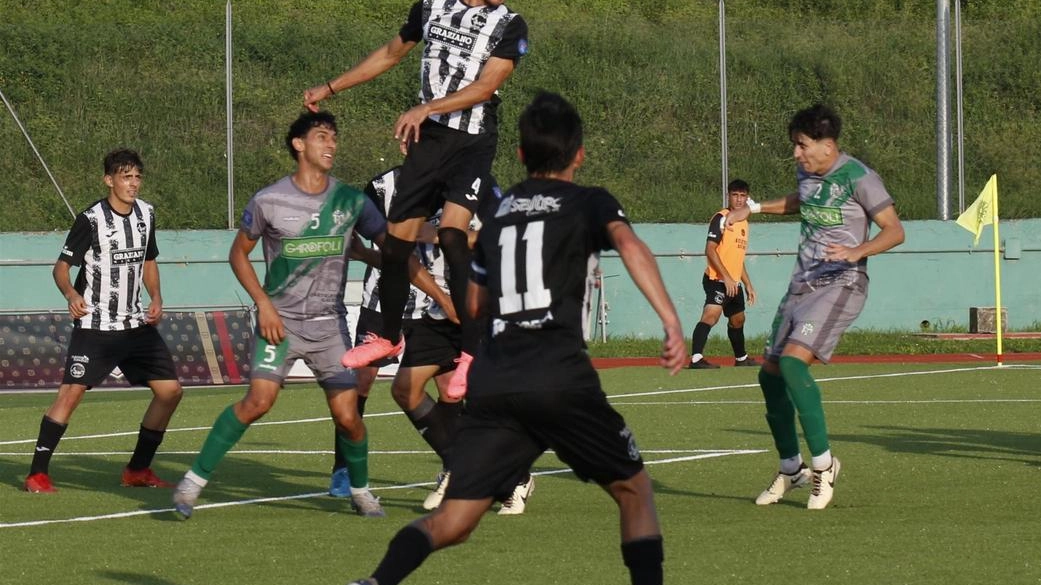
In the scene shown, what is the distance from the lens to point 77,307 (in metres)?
11.1

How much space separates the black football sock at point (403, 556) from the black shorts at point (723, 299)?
620 inches

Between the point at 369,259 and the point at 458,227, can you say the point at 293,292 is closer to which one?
the point at 369,259

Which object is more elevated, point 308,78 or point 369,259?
point 308,78

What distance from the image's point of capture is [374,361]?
901 cm

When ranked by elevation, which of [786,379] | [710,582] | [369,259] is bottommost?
[710,582]

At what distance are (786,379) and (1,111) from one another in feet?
69.2

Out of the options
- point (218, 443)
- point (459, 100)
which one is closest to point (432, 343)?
point (218, 443)

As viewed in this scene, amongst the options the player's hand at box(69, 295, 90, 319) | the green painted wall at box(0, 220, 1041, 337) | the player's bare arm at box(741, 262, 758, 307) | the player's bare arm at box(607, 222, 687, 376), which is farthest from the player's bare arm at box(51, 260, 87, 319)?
the green painted wall at box(0, 220, 1041, 337)

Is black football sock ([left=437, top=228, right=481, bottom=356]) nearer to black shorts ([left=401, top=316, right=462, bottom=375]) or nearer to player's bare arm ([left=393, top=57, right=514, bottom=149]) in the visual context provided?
player's bare arm ([left=393, top=57, right=514, bottom=149])

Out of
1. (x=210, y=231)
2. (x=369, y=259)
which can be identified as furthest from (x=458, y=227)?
(x=210, y=231)

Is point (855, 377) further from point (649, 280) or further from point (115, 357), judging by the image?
point (649, 280)

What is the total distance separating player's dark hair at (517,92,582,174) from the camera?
5.96 metres

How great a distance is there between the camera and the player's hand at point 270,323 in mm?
9078

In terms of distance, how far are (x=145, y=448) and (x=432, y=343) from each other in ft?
7.11
